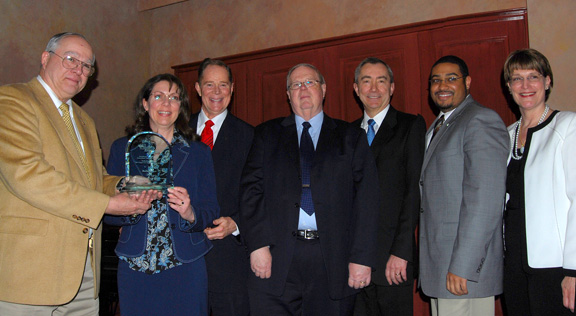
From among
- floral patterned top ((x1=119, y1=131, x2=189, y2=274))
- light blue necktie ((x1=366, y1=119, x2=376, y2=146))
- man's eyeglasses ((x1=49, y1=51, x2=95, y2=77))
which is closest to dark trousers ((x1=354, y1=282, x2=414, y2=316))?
light blue necktie ((x1=366, y1=119, x2=376, y2=146))

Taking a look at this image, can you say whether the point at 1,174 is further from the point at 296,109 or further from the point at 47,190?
the point at 296,109

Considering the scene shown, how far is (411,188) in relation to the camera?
2543 millimetres

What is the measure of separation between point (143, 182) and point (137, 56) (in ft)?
14.1

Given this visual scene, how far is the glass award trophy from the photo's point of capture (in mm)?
2088

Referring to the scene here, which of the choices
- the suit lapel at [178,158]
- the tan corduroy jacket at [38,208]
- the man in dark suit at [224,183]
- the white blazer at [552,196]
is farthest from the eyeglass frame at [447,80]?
the tan corduroy jacket at [38,208]

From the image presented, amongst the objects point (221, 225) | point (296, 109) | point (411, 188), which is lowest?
point (221, 225)

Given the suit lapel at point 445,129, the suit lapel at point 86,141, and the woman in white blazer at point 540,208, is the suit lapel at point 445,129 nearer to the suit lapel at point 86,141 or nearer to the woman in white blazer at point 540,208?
the woman in white blazer at point 540,208

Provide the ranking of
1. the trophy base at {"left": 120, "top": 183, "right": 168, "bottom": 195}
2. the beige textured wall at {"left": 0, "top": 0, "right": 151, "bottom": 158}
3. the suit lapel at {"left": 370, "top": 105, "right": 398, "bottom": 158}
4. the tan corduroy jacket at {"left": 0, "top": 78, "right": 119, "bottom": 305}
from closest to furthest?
the tan corduroy jacket at {"left": 0, "top": 78, "right": 119, "bottom": 305} → the trophy base at {"left": 120, "top": 183, "right": 168, "bottom": 195} → the suit lapel at {"left": 370, "top": 105, "right": 398, "bottom": 158} → the beige textured wall at {"left": 0, "top": 0, "right": 151, "bottom": 158}

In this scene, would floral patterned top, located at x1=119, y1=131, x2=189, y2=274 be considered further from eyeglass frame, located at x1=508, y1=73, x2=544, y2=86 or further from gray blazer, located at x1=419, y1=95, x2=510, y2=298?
eyeglass frame, located at x1=508, y1=73, x2=544, y2=86

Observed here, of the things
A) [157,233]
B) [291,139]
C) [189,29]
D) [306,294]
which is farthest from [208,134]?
[189,29]

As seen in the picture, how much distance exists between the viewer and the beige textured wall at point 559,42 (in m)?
3.73

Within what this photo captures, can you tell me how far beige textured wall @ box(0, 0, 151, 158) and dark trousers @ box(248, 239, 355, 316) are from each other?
3.58m

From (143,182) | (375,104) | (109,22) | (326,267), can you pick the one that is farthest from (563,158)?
(109,22)

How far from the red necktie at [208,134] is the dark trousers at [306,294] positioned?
95 cm
